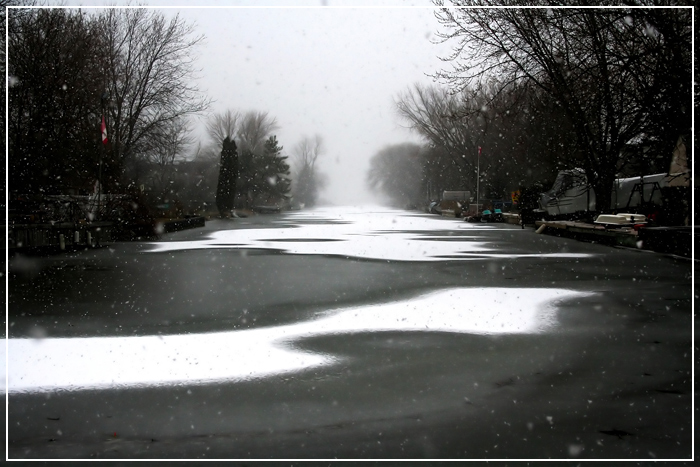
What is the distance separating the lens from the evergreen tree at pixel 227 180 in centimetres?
5794

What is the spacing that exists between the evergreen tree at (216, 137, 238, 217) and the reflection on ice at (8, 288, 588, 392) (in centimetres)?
4940

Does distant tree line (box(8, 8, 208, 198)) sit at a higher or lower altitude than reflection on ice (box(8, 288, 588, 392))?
higher

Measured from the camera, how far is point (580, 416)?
15.4ft

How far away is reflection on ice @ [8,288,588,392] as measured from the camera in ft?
19.1

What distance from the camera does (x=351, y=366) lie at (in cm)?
620

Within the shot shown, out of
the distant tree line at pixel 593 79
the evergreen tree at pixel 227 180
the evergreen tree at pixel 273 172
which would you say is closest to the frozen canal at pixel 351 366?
the distant tree line at pixel 593 79

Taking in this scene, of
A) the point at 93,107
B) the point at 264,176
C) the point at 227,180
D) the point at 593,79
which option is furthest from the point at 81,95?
the point at 264,176

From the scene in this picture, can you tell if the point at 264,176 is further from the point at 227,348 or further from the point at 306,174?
the point at 227,348

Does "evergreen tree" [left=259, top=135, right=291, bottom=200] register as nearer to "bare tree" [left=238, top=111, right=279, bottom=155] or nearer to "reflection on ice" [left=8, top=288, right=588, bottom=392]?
"bare tree" [left=238, top=111, right=279, bottom=155]

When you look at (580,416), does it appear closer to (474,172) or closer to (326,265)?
(326,265)

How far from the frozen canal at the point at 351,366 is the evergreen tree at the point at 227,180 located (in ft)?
149

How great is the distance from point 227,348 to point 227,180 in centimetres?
5200

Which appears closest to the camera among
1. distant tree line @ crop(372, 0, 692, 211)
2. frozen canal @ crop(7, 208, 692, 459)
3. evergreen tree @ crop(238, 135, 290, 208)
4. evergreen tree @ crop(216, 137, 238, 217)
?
frozen canal @ crop(7, 208, 692, 459)

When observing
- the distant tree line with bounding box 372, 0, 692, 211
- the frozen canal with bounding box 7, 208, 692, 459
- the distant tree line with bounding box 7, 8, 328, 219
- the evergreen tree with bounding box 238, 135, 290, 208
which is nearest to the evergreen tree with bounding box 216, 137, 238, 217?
the distant tree line with bounding box 7, 8, 328, 219
